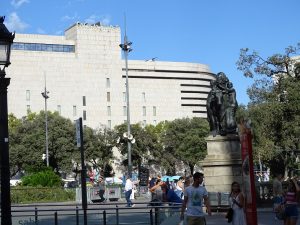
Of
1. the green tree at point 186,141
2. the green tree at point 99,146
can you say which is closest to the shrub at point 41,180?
the green tree at point 99,146

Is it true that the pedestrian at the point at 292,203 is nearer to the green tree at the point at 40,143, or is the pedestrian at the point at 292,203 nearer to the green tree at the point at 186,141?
the green tree at the point at 40,143

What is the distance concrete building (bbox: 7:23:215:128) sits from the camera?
408 feet

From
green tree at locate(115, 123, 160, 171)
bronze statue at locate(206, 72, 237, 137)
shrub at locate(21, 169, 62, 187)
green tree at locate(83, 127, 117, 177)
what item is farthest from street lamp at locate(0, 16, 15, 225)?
green tree at locate(115, 123, 160, 171)

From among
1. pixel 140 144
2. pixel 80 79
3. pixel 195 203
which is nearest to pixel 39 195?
pixel 195 203

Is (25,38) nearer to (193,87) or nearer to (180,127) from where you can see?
(180,127)

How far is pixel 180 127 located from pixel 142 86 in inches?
1690

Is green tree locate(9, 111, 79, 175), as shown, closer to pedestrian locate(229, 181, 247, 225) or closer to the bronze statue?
the bronze statue

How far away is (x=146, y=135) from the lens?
96875 mm

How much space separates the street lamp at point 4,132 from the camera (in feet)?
37.1

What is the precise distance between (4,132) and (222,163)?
14903 millimetres

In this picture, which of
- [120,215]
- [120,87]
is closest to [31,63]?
[120,87]

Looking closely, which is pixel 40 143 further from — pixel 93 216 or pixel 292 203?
pixel 292 203

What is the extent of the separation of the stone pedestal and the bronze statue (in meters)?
0.38

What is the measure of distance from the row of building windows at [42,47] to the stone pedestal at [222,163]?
4112 inches
